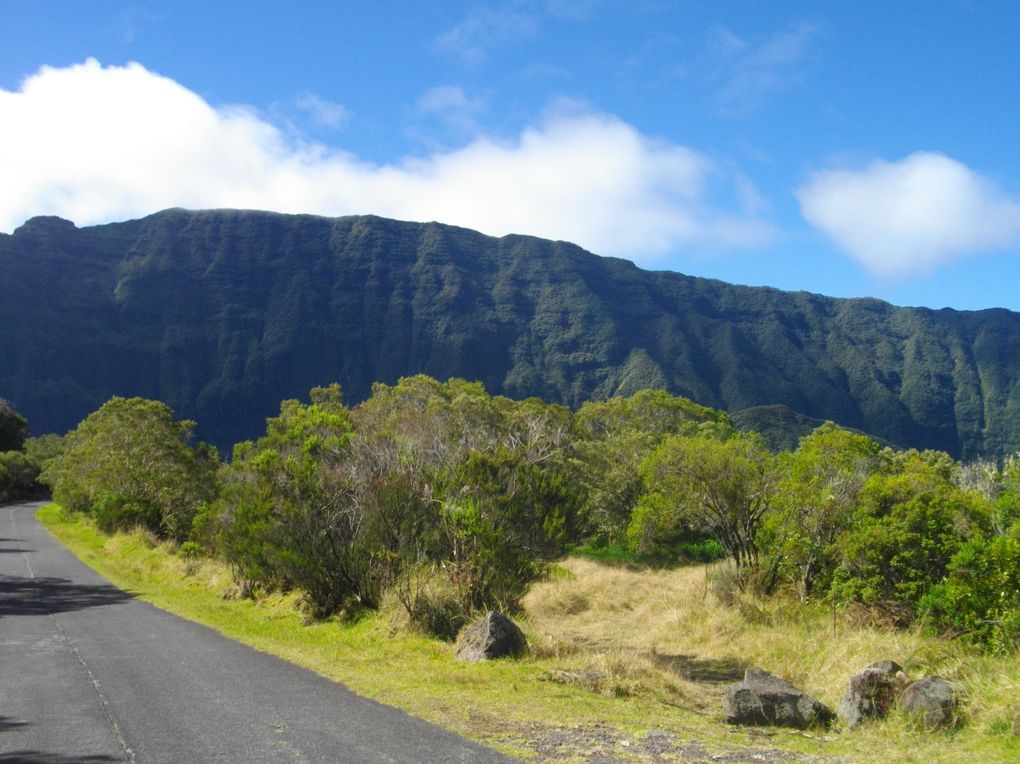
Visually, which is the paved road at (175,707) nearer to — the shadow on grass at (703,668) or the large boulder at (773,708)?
the large boulder at (773,708)

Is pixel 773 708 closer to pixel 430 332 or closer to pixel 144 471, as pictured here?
pixel 144 471

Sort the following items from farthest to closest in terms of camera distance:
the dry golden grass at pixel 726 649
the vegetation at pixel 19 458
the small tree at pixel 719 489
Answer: the vegetation at pixel 19 458 < the small tree at pixel 719 489 < the dry golden grass at pixel 726 649

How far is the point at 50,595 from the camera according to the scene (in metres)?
18.7

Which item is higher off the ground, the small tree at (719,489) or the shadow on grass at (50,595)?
the small tree at (719,489)

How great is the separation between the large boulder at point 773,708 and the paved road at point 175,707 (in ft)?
12.5

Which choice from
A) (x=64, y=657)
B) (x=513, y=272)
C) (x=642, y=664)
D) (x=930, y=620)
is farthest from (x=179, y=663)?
(x=513, y=272)

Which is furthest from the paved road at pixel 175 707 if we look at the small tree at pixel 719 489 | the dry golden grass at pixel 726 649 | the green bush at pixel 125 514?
the green bush at pixel 125 514

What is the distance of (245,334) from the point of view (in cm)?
16300

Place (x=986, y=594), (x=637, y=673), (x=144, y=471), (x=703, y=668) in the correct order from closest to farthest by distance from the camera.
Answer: (x=637, y=673)
(x=986, y=594)
(x=703, y=668)
(x=144, y=471)

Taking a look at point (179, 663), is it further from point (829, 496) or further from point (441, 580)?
point (829, 496)

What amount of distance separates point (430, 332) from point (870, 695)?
6358 inches

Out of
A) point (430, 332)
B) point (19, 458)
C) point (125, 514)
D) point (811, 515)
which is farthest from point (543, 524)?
point (430, 332)

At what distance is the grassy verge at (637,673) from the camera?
7668 millimetres

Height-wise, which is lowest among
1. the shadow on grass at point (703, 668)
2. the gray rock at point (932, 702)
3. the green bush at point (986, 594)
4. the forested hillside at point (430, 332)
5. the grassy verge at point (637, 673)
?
the shadow on grass at point (703, 668)
